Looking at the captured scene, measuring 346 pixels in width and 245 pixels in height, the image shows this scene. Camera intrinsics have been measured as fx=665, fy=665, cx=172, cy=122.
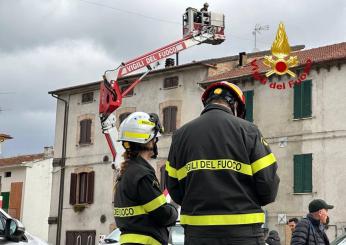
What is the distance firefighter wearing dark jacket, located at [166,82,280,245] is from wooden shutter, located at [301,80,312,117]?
23.3 meters

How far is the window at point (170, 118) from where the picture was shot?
32500 millimetres

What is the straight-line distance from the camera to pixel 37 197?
47.9m

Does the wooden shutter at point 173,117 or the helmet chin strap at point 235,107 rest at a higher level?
the wooden shutter at point 173,117

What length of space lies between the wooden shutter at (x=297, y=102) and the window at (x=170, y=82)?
7.19 metres

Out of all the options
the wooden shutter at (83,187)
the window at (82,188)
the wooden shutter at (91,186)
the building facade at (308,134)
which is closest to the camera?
the building facade at (308,134)

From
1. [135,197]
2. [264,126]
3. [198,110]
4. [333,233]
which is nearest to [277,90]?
[264,126]

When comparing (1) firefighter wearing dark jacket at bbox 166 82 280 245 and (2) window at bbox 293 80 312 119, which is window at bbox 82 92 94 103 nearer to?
(2) window at bbox 293 80 312 119

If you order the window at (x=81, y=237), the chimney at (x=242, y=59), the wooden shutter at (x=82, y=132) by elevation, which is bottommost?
the window at (x=81, y=237)

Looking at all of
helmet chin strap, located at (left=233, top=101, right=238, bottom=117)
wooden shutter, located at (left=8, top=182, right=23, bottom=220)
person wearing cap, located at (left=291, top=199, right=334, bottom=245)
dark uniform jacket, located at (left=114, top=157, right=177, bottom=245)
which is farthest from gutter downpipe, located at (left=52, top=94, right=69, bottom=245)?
helmet chin strap, located at (left=233, top=101, right=238, bottom=117)

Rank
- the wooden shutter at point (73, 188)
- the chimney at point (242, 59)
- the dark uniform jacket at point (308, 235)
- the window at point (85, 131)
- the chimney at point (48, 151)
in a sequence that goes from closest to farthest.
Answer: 1. the dark uniform jacket at point (308, 235)
2. the chimney at point (242, 59)
3. the wooden shutter at point (73, 188)
4. the window at point (85, 131)
5. the chimney at point (48, 151)

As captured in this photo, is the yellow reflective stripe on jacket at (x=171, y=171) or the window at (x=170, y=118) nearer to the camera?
the yellow reflective stripe on jacket at (x=171, y=171)

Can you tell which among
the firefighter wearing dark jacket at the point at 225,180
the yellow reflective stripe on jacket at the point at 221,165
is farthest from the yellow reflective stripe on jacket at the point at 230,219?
the yellow reflective stripe on jacket at the point at 221,165

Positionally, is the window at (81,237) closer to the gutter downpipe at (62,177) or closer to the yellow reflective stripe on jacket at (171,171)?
the gutter downpipe at (62,177)

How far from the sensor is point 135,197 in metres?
5.18
